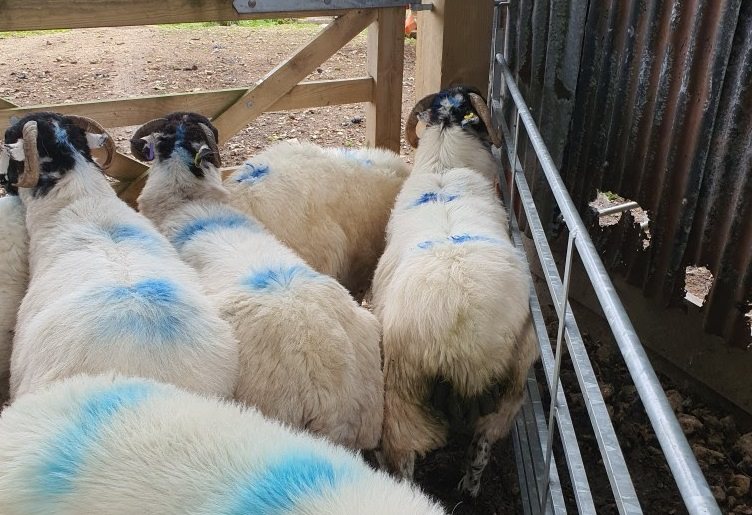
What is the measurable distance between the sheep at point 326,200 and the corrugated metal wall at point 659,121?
1.02m

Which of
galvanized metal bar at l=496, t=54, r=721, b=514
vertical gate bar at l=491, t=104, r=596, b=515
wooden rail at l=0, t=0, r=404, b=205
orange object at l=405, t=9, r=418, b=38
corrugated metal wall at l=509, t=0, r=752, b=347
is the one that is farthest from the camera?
orange object at l=405, t=9, r=418, b=38

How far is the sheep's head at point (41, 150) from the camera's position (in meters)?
3.08

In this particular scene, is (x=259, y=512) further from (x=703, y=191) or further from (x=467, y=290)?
(x=703, y=191)

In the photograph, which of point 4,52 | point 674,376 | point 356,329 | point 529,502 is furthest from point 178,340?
point 4,52

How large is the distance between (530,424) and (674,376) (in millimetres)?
1258

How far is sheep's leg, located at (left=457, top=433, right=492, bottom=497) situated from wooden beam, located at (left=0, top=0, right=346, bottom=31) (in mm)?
2269

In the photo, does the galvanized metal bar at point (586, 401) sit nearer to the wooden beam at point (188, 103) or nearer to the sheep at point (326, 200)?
the sheep at point (326, 200)

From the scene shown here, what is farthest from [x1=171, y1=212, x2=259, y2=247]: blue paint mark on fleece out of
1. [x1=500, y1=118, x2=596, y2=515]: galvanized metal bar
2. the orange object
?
the orange object

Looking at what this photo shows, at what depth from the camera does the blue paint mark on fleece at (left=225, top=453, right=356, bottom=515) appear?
4.39 feet

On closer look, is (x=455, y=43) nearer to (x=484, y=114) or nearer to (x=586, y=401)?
(x=484, y=114)

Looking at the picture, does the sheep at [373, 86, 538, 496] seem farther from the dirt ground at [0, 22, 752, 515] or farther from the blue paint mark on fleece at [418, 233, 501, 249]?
the dirt ground at [0, 22, 752, 515]

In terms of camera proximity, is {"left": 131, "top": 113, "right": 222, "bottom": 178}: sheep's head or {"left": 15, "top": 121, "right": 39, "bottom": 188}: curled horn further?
{"left": 131, "top": 113, "right": 222, "bottom": 178}: sheep's head

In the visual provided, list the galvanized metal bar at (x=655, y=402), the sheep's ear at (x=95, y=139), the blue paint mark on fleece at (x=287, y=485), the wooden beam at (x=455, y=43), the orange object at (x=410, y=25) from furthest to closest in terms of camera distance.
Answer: the orange object at (x=410, y=25)
the wooden beam at (x=455, y=43)
the sheep's ear at (x=95, y=139)
the blue paint mark on fleece at (x=287, y=485)
the galvanized metal bar at (x=655, y=402)

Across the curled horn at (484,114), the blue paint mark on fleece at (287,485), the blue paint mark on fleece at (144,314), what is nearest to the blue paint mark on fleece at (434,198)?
the curled horn at (484,114)
